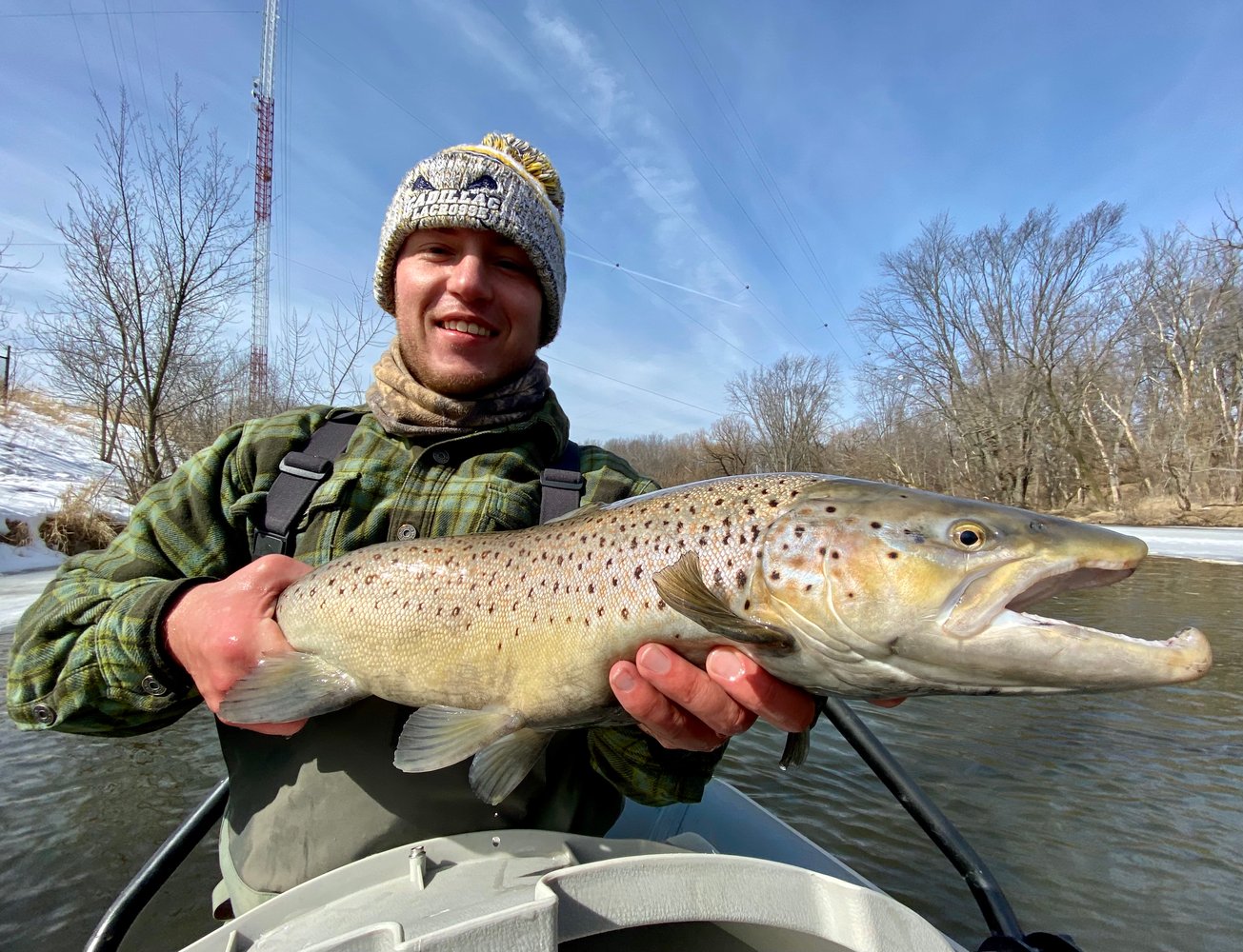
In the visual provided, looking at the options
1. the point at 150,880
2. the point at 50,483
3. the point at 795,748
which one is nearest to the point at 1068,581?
the point at 795,748

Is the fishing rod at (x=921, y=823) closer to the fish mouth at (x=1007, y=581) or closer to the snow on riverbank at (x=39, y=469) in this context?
the fish mouth at (x=1007, y=581)

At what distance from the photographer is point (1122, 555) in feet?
4.99

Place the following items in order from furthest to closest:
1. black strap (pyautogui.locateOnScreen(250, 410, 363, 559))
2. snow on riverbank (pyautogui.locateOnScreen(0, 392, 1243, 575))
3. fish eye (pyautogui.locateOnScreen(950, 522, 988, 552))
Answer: snow on riverbank (pyautogui.locateOnScreen(0, 392, 1243, 575))
black strap (pyautogui.locateOnScreen(250, 410, 363, 559))
fish eye (pyautogui.locateOnScreen(950, 522, 988, 552))

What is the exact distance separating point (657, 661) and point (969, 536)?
845 millimetres

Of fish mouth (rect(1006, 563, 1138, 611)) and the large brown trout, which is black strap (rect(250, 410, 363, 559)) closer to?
the large brown trout

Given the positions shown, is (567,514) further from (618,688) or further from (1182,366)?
(1182,366)

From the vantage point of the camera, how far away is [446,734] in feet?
5.79

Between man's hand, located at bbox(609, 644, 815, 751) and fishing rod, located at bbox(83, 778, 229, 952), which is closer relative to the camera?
man's hand, located at bbox(609, 644, 815, 751)

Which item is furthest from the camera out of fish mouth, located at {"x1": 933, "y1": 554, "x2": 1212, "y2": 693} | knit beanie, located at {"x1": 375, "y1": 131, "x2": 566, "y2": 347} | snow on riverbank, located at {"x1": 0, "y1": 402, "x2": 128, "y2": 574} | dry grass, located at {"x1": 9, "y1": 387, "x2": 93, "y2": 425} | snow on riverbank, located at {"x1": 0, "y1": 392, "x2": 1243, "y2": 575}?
dry grass, located at {"x1": 9, "y1": 387, "x2": 93, "y2": 425}

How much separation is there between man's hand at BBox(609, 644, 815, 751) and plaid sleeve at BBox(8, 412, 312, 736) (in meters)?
1.25

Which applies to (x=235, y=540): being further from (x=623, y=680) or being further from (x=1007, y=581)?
(x=1007, y=581)

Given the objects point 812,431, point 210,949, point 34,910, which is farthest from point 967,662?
point 812,431

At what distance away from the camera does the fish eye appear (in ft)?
5.35

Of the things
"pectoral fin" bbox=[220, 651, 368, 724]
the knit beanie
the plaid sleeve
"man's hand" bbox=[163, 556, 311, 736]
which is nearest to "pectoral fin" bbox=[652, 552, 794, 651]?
"pectoral fin" bbox=[220, 651, 368, 724]
